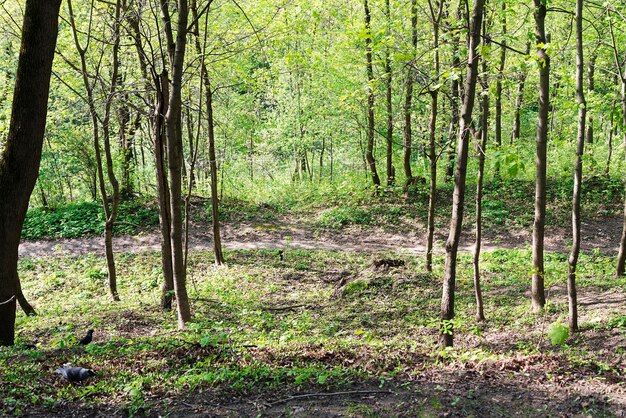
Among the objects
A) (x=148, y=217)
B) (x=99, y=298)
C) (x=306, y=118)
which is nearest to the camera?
(x=99, y=298)

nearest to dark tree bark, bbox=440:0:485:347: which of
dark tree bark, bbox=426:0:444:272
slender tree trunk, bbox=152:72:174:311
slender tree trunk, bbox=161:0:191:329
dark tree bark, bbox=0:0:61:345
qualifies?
dark tree bark, bbox=426:0:444:272

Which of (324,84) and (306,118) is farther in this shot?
(306,118)

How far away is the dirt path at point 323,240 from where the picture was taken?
649 inches

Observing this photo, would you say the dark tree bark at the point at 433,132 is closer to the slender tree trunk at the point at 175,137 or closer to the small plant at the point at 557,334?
the slender tree trunk at the point at 175,137

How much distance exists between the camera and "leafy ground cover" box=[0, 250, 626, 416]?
4684 millimetres

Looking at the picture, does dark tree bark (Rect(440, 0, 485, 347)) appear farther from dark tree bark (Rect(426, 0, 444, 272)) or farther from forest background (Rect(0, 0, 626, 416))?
dark tree bark (Rect(426, 0, 444, 272))

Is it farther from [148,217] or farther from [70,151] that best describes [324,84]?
[70,151]

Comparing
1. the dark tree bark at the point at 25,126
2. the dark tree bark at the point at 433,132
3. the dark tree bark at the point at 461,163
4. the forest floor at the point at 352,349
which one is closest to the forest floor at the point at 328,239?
the forest floor at the point at 352,349

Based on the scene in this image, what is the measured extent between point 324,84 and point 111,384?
62.8 feet

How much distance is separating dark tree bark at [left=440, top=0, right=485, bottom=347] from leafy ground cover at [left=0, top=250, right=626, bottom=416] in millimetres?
547

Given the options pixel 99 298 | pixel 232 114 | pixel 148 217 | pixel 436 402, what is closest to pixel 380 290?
pixel 436 402

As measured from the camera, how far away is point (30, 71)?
6.58 m

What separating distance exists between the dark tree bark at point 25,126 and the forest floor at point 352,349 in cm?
172

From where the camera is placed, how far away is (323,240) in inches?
734
